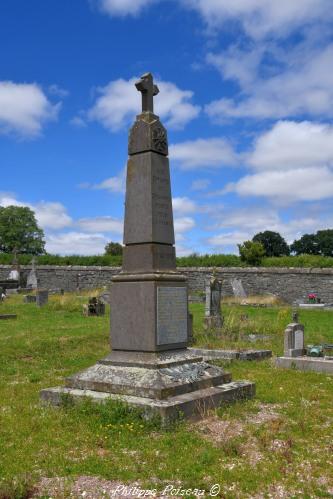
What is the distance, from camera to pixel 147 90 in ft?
25.7

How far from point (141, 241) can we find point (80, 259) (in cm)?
3331

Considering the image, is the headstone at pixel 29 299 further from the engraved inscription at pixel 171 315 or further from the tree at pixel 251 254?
the engraved inscription at pixel 171 315

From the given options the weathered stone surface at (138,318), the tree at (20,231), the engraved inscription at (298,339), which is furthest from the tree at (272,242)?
the weathered stone surface at (138,318)

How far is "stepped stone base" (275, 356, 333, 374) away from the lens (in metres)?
10.3

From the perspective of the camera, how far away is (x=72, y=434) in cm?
571

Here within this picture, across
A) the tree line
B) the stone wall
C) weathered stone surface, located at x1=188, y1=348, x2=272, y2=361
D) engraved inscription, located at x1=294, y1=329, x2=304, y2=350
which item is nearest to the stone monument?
weathered stone surface, located at x1=188, y1=348, x2=272, y2=361

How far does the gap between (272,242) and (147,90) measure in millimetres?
72952

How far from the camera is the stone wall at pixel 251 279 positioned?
3058 cm

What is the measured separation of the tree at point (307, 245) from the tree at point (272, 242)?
2.60m

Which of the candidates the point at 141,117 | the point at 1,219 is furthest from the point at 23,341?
the point at 1,219

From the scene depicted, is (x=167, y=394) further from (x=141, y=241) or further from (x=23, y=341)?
(x=23, y=341)

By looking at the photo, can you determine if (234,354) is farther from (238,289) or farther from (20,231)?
(20,231)

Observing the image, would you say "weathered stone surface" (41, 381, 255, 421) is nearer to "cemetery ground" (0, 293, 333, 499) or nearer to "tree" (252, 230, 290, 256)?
"cemetery ground" (0, 293, 333, 499)

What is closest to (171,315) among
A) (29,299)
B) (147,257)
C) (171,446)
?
(147,257)
